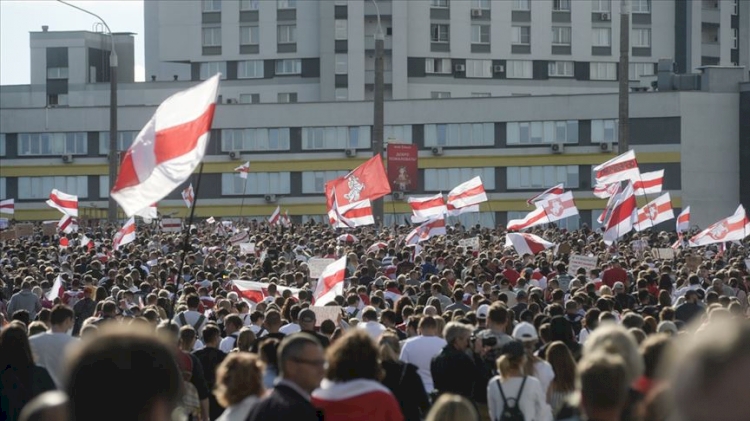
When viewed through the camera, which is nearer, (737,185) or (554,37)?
(737,185)

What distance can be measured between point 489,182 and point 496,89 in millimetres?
19205

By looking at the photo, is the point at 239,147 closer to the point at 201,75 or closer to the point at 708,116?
the point at 201,75

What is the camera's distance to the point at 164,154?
11594 millimetres

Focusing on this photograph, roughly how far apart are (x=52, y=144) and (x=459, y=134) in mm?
24456

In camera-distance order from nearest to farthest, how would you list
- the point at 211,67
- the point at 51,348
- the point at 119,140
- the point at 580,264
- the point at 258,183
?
1. the point at 51,348
2. the point at 580,264
3. the point at 258,183
4. the point at 119,140
5. the point at 211,67

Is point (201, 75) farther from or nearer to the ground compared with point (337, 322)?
farther from the ground

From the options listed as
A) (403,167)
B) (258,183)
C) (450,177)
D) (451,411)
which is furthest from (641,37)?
(451,411)

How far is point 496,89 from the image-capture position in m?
97.7

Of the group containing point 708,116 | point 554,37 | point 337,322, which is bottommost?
point 337,322

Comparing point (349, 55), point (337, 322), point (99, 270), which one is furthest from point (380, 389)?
point (349, 55)

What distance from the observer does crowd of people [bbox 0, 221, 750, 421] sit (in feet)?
9.74

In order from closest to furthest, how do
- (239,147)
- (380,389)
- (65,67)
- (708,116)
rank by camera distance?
(380,389)
(708,116)
(239,147)
(65,67)

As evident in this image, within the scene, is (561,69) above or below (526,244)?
above

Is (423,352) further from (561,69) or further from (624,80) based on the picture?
(561,69)
